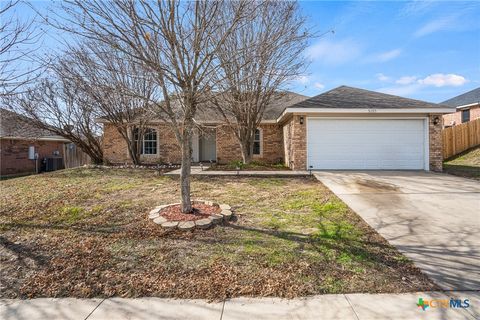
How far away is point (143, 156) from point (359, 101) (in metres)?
11.7

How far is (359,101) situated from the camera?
1074cm

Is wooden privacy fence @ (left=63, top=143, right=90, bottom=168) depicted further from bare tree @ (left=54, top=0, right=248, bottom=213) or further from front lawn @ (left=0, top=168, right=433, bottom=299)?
bare tree @ (left=54, top=0, right=248, bottom=213)

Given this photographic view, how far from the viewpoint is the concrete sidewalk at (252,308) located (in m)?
2.17

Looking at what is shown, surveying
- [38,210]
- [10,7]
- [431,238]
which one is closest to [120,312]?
[431,238]

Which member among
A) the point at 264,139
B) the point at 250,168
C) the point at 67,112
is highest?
the point at 67,112

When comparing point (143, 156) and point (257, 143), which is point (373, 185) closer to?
point (257, 143)

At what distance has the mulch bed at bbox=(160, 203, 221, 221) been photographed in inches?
173

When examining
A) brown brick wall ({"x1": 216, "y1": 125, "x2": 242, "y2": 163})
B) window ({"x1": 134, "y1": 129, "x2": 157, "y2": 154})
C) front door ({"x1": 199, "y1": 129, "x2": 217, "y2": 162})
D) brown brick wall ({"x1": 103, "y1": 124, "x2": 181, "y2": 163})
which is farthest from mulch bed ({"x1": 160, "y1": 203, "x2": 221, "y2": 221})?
front door ({"x1": 199, "y1": 129, "x2": 217, "y2": 162})

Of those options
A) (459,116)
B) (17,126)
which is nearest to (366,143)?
(17,126)

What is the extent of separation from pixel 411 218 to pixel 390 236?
44.4 inches

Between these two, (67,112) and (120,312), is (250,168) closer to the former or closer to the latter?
(120,312)

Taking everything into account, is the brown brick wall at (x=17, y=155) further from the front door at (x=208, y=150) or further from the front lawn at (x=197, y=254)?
the front lawn at (x=197, y=254)

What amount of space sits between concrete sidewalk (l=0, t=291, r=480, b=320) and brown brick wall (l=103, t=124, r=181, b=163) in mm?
12481

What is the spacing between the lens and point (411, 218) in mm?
4523
